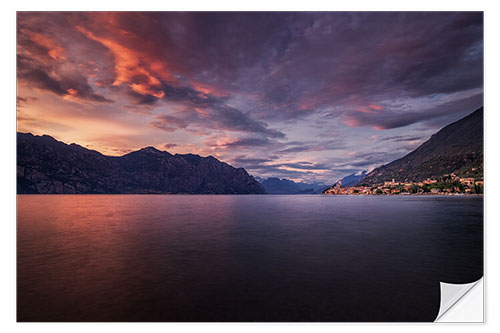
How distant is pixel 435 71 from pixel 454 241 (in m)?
12.2

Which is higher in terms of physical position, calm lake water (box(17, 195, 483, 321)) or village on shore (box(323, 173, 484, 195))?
calm lake water (box(17, 195, 483, 321))

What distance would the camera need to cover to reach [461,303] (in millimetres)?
7223

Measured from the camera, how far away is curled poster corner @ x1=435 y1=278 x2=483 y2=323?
21.4 feet

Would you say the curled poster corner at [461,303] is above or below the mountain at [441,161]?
below

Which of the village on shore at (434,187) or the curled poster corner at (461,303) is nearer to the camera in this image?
the curled poster corner at (461,303)

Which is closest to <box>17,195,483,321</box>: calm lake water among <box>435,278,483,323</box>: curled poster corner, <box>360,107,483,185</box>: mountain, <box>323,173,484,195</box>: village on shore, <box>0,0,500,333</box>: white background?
<box>435,278,483,323</box>: curled poster corner

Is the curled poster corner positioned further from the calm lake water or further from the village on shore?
the village on shore

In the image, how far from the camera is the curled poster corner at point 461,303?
21.4 feet
